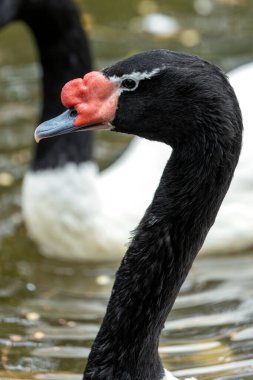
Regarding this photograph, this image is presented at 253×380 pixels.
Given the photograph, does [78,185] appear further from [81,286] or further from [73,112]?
[73,112]

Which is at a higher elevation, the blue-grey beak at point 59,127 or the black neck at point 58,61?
the black neck at point 58,61

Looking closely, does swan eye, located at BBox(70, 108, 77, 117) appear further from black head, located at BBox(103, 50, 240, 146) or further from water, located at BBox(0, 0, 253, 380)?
water, located at BBox(0, 0, 253, 380)

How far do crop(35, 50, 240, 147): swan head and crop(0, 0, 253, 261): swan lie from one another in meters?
2.46

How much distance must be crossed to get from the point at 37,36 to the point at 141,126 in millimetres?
2915

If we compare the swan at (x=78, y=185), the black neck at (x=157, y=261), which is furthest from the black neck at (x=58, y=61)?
the black neck at (x=157, y=261)

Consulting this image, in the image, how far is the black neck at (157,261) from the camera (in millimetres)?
4363

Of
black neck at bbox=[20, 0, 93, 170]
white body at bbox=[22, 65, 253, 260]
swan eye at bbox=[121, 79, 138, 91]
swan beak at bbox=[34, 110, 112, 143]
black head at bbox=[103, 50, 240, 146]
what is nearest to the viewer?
black head at bbox=[103, 50, 240, 146]

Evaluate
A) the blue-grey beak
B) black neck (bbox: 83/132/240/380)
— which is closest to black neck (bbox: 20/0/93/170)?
the blue-grey beak

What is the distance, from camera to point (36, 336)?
618cm

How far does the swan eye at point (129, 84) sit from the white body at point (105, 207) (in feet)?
8.52

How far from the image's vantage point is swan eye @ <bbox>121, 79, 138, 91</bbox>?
14.5 ft

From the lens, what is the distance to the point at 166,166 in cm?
443

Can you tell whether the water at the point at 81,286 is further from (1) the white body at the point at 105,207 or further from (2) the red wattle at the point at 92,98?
(2) the red wattle at the point at 92,98

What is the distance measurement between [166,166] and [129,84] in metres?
0.33
